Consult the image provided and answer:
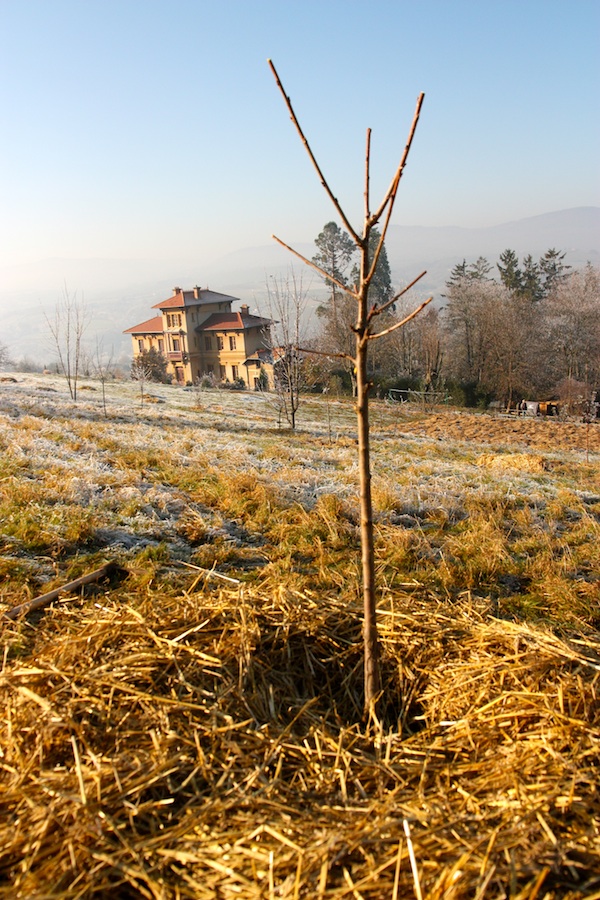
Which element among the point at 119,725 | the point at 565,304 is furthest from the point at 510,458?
the point at 565,304

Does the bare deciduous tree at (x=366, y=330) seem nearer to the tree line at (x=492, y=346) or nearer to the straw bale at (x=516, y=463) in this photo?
the straw bale at (x=516, y=463)

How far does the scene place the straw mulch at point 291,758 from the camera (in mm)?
1681

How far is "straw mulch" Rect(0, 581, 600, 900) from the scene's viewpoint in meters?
1.68

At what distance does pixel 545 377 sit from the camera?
43688mm

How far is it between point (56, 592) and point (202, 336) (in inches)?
2193

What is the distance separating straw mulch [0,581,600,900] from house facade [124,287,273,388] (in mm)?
50993

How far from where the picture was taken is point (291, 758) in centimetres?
225

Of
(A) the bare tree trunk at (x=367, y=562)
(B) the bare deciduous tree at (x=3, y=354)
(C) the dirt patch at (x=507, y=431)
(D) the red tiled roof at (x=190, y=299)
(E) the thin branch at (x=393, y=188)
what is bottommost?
(C) the dirt patch at (x=507, y=431)

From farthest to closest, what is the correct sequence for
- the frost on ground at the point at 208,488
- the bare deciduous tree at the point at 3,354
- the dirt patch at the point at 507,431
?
the bare deciduous tree at the point at 3,354
the dirt patch at the point at 507,431
the frost on ground at the point at 208,488

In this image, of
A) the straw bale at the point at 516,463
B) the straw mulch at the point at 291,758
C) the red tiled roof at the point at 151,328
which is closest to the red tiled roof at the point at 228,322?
the red tiled roof at the point at 151,328

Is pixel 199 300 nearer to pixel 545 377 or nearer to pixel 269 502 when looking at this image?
pixel 545 377

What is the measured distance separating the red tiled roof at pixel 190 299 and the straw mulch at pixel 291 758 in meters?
56.2

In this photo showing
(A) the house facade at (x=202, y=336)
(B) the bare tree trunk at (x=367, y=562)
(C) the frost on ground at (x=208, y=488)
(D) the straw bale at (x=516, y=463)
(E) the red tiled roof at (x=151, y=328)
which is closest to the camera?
(B) the bare tree trunk at (x=367, y=562)

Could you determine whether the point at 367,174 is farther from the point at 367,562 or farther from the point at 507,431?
the point at 507,431
